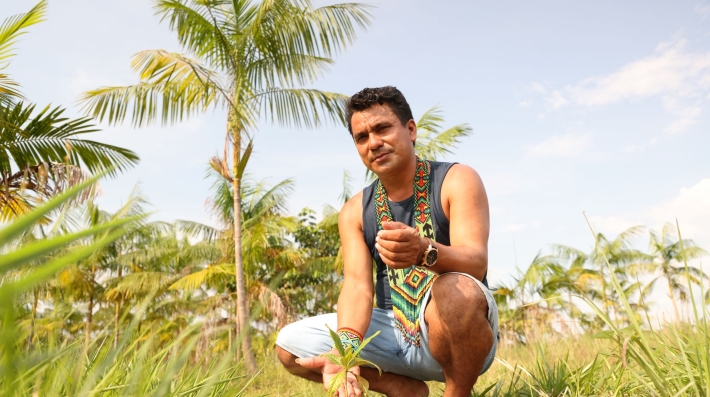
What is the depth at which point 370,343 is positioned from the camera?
249 cm

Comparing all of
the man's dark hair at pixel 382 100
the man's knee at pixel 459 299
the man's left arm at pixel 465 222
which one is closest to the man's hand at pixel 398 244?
the man's left arm at pixel 465 222

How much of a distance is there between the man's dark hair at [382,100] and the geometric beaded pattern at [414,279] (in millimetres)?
259

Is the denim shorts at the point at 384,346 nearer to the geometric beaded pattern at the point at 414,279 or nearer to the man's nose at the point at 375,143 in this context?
the geometric beaded pattern at the point at 414,279

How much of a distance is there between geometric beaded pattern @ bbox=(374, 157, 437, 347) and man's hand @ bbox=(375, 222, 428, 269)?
27.0 inches

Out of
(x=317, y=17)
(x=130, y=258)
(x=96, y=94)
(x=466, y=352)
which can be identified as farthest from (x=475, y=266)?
(x=130, y=258)

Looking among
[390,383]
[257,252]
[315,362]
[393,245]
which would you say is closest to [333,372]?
[315,362]

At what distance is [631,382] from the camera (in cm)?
216

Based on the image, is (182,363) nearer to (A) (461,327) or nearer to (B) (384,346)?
(A) (461,327)

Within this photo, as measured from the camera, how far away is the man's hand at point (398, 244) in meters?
1.67

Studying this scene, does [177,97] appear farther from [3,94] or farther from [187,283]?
[187,283]

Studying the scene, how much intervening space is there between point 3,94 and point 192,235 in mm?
8525

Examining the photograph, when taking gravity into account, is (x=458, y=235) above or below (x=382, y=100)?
below

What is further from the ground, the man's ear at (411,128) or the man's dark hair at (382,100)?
the man's dark hair at (382,100)

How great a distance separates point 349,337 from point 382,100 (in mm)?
1109
